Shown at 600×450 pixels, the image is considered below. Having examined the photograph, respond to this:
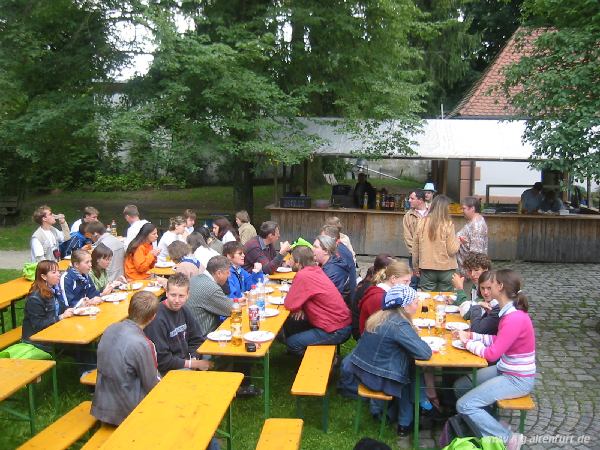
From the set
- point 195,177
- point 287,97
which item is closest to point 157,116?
point 287,97

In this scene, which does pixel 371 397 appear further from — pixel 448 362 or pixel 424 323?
pixel 424 323

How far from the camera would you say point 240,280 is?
7.54 metres

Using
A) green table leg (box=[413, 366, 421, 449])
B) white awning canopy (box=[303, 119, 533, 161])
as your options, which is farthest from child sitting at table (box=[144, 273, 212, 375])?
white awning canopy (box=[303, 119, 533, 161])

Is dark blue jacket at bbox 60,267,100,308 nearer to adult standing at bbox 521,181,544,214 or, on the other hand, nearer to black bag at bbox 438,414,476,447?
black bag at bbox 438,414,476,447

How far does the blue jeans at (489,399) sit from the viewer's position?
5.05 m

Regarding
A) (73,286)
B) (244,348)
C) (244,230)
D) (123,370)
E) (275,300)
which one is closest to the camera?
(123,370)

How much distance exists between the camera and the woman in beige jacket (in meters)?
8.09

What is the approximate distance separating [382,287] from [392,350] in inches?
34.3

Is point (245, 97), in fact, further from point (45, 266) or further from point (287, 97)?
point (45, 266)

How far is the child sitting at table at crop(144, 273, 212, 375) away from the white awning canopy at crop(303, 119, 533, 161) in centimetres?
860

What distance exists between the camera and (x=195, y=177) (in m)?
25.1

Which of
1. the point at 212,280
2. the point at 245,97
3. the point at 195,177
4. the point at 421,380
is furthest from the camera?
the point at 195,177

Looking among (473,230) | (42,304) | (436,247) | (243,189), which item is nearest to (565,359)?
(473,230)

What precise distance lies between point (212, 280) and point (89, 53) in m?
9.84
